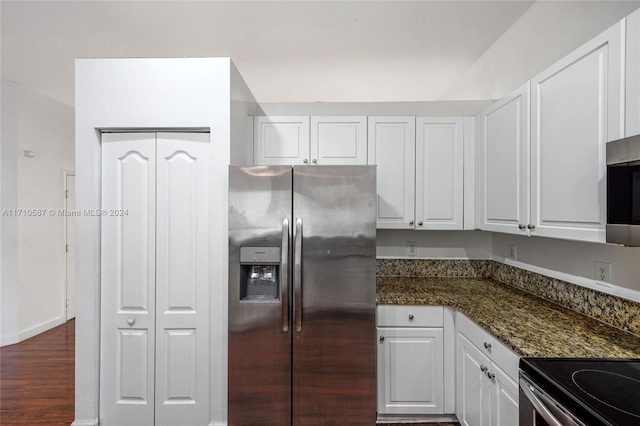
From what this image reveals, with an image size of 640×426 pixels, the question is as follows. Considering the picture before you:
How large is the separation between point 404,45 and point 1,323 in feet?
17.1

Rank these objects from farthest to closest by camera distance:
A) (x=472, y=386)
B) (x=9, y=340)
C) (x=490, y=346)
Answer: (x=9, y=340) → (x=472, y=386) → (x=490, y=346)

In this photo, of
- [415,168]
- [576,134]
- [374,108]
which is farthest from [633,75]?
[374,108]

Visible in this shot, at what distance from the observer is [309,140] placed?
247cm

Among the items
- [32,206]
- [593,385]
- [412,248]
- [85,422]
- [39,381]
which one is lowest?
[39,381]

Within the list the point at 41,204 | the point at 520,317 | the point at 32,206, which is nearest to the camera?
the point at 520,317

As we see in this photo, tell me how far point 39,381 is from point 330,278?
2.95 m

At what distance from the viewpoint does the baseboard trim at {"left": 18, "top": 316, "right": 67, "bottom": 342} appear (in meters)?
3.42

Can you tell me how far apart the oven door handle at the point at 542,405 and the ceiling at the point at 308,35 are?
1.89 metres

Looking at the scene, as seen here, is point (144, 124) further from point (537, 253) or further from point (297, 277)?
point (537, 253)

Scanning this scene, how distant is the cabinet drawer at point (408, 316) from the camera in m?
2.02

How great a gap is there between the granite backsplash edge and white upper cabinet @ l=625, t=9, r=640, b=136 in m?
0.88

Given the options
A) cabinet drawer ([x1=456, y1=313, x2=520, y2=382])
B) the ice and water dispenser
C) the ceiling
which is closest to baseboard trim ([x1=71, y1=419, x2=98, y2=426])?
the ice and water dispenser

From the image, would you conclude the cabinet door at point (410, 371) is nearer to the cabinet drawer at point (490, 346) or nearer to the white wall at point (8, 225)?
the cabinet drawer at point (490, 346)

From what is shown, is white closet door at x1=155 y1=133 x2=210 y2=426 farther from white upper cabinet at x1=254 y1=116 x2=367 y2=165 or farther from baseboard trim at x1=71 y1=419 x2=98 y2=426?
white upper cabinet at x1=254 y1=116 x2=367 y2=165
